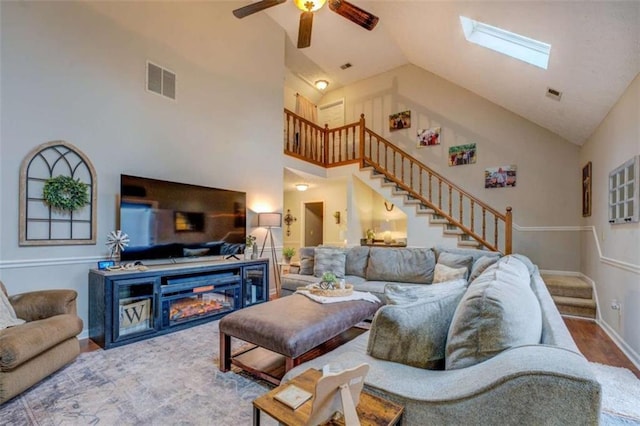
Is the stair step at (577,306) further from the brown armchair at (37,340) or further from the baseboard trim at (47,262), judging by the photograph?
the baseboard trim at (47,262)

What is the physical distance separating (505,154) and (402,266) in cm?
328

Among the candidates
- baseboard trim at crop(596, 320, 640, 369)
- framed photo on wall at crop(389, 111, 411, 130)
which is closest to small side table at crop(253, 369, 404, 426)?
baseboard trim at crop(596, 320, 640, 369)

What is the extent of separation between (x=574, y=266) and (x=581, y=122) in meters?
2.44

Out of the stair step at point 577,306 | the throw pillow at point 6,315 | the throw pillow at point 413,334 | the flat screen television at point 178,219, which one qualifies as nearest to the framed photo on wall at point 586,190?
the stair step at point 577,306

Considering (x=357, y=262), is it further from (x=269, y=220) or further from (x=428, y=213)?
(x=428, y=213)

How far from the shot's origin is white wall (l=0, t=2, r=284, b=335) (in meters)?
2.77

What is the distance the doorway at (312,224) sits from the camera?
8.33 meters

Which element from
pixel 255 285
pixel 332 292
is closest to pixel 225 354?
pixel 332 292

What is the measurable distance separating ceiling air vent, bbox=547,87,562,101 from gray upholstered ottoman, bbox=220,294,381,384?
3.56 metres

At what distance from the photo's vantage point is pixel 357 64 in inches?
264

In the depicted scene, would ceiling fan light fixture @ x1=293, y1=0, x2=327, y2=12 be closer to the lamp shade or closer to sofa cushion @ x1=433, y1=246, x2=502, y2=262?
the lamp shade

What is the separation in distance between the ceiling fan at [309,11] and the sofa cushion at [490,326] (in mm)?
3321

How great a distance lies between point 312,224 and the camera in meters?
8.36

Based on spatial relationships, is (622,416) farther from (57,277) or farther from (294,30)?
(294,30)
